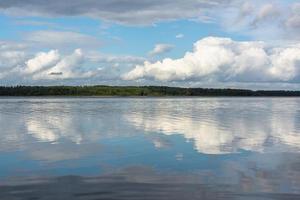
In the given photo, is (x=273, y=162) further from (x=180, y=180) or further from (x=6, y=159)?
(x=6, y=159)

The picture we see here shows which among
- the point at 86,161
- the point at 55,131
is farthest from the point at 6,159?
the point at 55,131

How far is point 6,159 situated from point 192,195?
8.38 meters

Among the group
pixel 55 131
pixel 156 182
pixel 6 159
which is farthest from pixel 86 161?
pixel 55 131

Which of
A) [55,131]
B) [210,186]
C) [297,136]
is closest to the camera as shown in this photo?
[210,186]

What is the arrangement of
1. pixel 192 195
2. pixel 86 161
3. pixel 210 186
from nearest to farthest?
pixel 192 195 < pixel 210 186 < pixel 86 161

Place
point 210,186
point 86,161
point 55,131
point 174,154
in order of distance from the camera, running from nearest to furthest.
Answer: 1. point 210,186
2. point 86,161
3. point 174,154
4. point 55,131

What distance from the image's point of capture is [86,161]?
17031 millimetres

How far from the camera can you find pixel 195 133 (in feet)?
91.0

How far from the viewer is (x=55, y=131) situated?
97.0ft

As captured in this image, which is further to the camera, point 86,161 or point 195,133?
point 195,133

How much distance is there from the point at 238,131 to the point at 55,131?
11162 millimetres

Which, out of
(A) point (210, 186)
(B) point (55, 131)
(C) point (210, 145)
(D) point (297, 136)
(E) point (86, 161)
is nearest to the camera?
(A) point (210, 186)

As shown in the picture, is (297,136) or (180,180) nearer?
(180,180)

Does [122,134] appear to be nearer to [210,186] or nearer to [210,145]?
[210,145]
